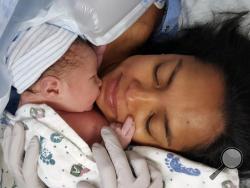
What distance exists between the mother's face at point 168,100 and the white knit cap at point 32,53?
199mm

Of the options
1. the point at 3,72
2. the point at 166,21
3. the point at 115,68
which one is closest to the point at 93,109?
the point at 115,68

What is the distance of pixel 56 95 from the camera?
1.06 m

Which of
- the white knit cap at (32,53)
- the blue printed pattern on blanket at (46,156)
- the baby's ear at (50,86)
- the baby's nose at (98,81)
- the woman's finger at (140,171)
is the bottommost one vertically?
the woman's finger at (140,171)

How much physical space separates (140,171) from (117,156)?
7cm

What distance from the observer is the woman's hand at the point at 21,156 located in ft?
3.43

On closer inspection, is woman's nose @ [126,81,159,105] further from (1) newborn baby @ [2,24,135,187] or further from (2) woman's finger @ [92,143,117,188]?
(2) woman's finger @ [92,143,117,188]

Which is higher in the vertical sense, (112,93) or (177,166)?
(112,93)

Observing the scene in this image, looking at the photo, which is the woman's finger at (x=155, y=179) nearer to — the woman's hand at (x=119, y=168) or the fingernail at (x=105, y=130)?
the woman's hand at (x=119, y=168)

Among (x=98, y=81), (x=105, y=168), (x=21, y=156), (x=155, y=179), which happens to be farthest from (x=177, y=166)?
(x=21, y=156)

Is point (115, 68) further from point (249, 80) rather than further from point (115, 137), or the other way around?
point (249, 80)

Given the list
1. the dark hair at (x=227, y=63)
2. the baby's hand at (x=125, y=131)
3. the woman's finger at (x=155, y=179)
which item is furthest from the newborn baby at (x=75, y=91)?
the dark hair at (x=227, y=63)

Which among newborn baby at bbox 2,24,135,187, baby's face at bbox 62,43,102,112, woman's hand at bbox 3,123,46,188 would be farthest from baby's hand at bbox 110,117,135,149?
woman's hand at bbox 3,123,46,188

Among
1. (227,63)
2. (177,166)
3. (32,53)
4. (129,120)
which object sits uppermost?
(32,53)

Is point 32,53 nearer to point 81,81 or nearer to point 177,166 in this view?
point 81,81
